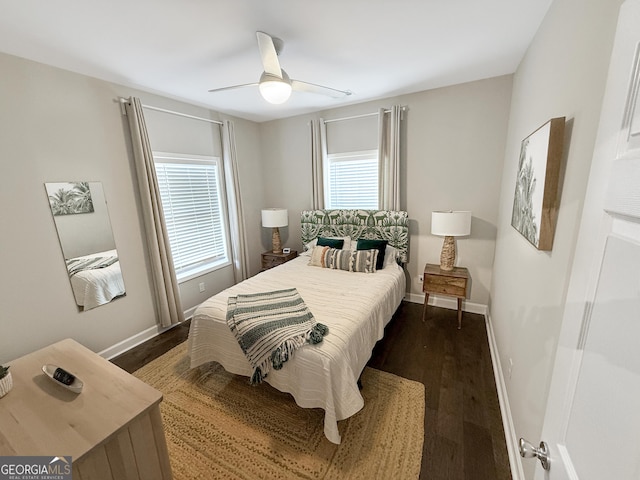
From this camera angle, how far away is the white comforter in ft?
5.54

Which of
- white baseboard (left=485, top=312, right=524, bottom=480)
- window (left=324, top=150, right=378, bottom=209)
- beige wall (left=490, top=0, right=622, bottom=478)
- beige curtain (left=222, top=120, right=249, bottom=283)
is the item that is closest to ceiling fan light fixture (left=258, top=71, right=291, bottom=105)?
beige wall (left=490, top=0, right=622, bottom=478)

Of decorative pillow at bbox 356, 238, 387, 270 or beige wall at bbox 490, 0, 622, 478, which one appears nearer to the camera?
beige wall at bbox 490, 0, 622, 478

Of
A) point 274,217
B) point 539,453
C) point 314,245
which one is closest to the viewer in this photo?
point 539,453

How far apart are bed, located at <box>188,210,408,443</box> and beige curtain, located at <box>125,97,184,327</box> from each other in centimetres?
98

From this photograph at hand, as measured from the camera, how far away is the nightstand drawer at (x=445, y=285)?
115 inches

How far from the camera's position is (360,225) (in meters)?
3.62

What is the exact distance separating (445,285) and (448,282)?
0.17ft

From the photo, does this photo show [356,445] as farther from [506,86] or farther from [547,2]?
[506,86]

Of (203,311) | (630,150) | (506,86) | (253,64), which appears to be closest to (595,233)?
(630,150)

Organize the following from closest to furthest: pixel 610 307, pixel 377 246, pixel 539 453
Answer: pixel 610 307 < pixel 539 453 < pixel 377 246

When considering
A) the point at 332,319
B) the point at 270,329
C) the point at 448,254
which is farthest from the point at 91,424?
the point at 448,254

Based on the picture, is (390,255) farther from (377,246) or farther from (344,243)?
(344,243)

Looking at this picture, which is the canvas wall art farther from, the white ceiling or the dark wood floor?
the dark wood floor

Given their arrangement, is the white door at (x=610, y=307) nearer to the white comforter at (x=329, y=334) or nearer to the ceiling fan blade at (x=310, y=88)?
the white comforter at (x=329, y=334)
